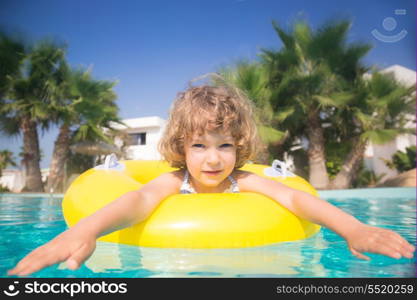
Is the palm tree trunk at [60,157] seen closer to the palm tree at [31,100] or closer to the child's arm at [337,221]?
the palm tree at [31,100]

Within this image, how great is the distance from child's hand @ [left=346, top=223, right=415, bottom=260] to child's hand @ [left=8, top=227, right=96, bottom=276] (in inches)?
35.6

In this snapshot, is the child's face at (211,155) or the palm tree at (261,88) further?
the palm tree at (261,88)

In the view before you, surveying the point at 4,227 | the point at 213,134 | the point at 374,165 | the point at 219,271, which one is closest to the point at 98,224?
the point at 219,271

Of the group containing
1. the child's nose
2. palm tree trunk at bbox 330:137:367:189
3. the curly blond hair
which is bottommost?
palm tree trunk at bbox 330:137:367:189

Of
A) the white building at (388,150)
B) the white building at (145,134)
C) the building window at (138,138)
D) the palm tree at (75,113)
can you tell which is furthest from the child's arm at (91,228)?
the building window at (138,138)

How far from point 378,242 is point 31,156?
10.1m

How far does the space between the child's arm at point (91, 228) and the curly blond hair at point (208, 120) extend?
24cm

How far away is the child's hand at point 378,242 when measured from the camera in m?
1.13

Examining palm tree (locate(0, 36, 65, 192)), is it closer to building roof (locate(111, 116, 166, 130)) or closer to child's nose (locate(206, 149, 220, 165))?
building roof (locate(111, 116, 166, 130))

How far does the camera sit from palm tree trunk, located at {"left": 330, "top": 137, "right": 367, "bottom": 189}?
946 cm

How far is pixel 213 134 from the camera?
169cm

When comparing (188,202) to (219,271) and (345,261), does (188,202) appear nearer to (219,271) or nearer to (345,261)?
(219,271)

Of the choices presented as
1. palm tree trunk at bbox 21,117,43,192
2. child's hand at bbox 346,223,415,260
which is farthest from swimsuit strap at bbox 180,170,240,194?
palm tree trunk at bbox 21,117,43,192

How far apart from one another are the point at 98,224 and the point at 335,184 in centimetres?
911
